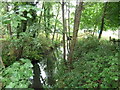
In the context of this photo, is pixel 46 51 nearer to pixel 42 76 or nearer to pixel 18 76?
pixel 42 76

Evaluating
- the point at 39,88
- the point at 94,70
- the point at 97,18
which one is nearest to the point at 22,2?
the point at 94,70

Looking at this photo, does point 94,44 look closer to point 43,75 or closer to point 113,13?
point 113,13

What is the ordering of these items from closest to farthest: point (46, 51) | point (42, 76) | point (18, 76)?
point (18, 76) → point (42, 76) → point (46, 51)

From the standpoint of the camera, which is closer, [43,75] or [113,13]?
[43,75]

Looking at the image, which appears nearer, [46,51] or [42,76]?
[42,76]

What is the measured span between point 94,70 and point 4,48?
570cm

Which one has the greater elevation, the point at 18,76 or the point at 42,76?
the point at 18,76

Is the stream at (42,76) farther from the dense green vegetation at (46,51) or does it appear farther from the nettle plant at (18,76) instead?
the nettle plant at (18,76)

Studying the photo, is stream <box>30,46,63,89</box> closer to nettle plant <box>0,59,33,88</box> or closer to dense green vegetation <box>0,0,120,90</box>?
dense green vegetation <box>0,0,120,90</box>

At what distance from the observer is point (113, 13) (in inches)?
303

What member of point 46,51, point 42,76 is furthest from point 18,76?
point 46,51

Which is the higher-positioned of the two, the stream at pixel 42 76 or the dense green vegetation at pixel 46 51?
the dense green vegetation at pixel 46 51

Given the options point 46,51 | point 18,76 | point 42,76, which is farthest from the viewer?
point 46,51

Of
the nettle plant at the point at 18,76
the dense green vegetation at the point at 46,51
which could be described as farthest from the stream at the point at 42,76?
the nettle plant at the point at 18,76
